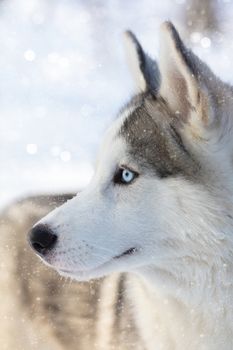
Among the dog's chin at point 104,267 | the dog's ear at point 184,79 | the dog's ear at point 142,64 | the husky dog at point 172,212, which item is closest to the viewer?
the dog's ear at point 184,79

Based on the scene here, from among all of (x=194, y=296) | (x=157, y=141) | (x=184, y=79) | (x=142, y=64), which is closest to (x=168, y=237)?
(x=194, y=296)

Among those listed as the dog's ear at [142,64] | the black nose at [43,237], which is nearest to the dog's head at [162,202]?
the black nose at [43,237]

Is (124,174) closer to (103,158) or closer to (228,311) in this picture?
(103,158)

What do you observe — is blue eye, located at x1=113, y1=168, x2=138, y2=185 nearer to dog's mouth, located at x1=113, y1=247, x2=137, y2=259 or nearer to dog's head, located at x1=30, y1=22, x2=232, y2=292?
dog's head, located at x1=30, y1=22, x2=232, y2=292

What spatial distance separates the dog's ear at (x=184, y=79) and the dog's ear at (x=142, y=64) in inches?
10.0

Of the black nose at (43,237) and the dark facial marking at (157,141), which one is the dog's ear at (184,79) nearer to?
the dark facial marking at (157,141)

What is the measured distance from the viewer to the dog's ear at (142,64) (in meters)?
3.37

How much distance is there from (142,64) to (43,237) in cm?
90

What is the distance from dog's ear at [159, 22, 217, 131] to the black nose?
70 centimetres

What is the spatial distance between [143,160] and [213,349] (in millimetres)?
817

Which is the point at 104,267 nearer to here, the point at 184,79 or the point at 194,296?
the point at 194,296

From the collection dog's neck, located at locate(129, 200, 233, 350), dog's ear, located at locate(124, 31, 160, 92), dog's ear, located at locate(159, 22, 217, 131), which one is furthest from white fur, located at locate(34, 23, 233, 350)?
dog's ear, located at locate(124, 31, 160, 92)

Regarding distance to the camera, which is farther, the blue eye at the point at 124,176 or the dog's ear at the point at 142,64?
the dog's ear at the point at 142,64

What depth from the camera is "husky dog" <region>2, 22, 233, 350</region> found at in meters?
2.98
